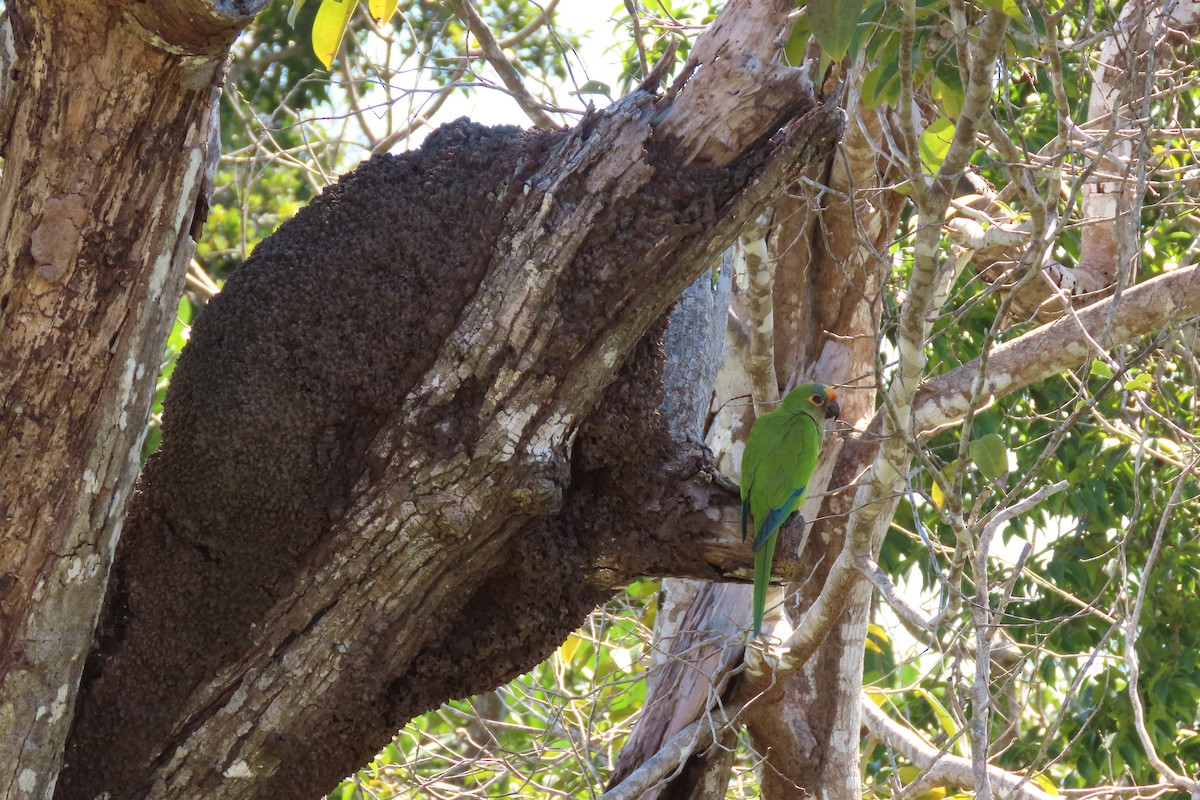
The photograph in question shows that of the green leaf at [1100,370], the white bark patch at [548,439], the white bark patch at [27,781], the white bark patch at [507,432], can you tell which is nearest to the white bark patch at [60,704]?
the white bark patch at [27,781]

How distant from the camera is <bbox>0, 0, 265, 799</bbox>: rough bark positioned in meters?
2.26

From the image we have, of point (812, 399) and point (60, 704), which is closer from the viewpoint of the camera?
point (60, 704)

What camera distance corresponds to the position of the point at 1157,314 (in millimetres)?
4316

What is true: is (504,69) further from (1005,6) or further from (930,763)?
(930,763)

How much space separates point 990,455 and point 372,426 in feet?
5.74

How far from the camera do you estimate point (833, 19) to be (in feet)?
7.63

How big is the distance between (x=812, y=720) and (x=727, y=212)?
110 inches

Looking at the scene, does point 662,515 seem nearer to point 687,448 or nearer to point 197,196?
point 687,448

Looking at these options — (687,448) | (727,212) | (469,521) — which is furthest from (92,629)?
(727,212)

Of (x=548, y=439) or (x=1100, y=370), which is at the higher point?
(x=548, y=439)

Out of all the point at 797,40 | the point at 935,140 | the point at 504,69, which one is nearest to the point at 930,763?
the point at 935,140

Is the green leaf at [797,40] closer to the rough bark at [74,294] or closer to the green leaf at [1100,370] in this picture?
the rough bark at [74,294]

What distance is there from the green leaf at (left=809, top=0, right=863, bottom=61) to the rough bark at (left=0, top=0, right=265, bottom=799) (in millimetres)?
1176

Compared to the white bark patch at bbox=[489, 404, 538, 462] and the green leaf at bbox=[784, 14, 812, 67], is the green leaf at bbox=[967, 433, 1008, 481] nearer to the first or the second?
the green leaf at bbox=[784, 14, 812, 67]
